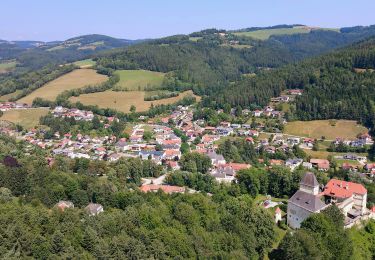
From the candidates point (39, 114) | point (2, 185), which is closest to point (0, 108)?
point (39, 114)

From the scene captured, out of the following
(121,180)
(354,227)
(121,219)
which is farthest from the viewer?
(121,180)

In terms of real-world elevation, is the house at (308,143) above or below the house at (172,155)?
below

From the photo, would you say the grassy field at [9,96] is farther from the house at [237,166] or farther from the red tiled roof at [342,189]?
the red tiled roof at [342,189]

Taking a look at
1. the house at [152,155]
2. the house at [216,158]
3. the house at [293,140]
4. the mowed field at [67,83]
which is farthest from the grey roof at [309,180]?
the mowed field at [67,83]

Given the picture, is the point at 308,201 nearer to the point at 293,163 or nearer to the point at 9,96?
the point at 293,163

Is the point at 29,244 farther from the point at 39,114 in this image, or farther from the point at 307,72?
the point at 307,72

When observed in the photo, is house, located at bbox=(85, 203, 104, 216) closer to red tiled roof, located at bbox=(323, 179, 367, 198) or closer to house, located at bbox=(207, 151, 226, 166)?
house, located at bbox=(207, 151, 226, 166)
